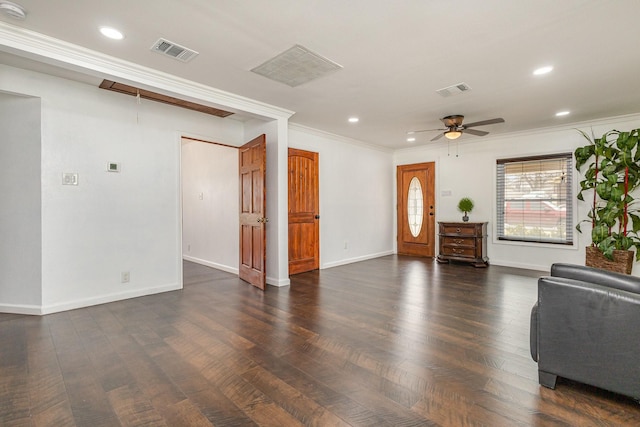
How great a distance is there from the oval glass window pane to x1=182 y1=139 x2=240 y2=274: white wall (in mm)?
4096

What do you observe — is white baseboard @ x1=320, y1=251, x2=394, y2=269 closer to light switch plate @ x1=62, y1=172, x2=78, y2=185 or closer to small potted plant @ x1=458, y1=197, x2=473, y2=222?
small potted plant @ x1=458, y1=197, x2=473, y2=222

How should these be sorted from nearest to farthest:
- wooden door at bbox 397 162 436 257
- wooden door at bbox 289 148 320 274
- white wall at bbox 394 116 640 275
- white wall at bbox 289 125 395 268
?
white wall at bbox 394 116 640 275
wooden door at bbox 289 148 320 274
white wall at bbox 289 125 395 268
wooden door at bbox 397 162 436 257

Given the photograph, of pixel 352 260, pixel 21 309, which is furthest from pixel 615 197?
pixel 21 309

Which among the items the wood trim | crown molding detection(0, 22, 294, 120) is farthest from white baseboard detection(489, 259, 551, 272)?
the wood trim

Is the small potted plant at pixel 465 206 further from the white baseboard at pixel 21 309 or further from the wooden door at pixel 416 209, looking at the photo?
the white baseboard at pixel 21 309

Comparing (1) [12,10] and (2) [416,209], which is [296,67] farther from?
(2) [416,209]

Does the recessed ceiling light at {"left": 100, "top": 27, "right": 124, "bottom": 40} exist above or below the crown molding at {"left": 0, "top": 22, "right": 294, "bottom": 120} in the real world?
above

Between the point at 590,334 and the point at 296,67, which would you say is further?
the point at 296,67

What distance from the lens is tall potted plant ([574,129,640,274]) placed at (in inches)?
175

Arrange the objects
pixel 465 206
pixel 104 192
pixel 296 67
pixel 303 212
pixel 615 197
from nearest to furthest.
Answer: pixel 296 67 < pixel 104 192 < pixel 615 197 < pixel 303 212 < pixel 465 206

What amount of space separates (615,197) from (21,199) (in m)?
7.44

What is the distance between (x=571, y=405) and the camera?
1.85m

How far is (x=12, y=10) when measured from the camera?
2248 mm

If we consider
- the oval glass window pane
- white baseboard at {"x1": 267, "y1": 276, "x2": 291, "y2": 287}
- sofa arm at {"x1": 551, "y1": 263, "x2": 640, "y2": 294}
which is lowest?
white baseboard at {"x1": 267, "y1": 276, "x2": 291, "y2": 287}
